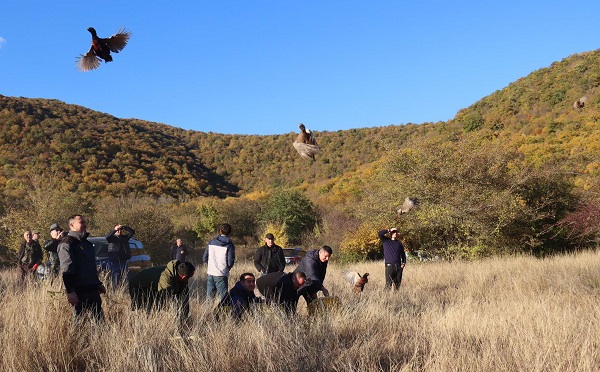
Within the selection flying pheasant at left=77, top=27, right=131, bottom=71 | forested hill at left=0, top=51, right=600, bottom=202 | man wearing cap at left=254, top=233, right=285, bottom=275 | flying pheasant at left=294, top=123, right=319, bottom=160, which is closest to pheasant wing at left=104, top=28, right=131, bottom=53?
flying pheasant at left=77, top=27, right=131, bottom=71

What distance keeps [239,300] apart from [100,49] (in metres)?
3.02

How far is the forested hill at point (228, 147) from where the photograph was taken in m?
37.9

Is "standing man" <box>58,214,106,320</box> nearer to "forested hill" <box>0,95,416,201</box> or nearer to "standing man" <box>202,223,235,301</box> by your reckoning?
"standing man" <box>202,223,235,301</box>

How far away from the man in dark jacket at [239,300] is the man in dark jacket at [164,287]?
416 mm

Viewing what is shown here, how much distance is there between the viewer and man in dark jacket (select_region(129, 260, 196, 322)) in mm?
5582

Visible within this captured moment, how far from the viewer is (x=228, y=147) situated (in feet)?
206

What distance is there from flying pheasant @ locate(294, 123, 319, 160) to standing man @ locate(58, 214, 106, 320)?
2.40m

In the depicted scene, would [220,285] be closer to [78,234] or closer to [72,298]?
[78,234]

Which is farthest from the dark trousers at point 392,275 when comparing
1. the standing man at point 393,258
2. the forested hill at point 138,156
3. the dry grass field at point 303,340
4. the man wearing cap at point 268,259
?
the forested hill at point 138,156

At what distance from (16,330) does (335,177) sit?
1414 inches

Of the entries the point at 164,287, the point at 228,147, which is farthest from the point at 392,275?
the point at 228,147

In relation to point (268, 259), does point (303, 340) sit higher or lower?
lower

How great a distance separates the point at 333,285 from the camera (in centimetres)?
1028

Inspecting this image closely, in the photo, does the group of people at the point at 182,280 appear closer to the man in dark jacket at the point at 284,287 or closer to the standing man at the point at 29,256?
the man in dark jacket at the point at 284,287
